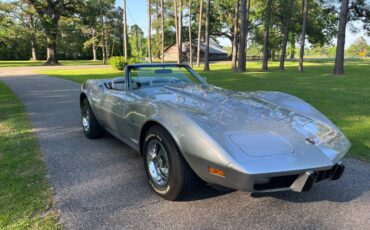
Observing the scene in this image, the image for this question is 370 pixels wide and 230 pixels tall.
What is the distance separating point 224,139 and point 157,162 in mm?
909

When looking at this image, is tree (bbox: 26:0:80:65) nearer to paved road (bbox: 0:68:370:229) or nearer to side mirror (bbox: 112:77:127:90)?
side mirror (bbox: 112:77:127:90)

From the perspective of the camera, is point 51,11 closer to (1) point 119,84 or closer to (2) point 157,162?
(1) point 119,84

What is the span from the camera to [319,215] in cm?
290

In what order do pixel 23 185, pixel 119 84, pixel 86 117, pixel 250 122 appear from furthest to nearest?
1. pixel 86 117
2. pixel 119 84
3. pixel 23 185
4. pixel 250 122

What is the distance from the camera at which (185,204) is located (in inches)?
122

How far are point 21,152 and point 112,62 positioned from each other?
83.8ft

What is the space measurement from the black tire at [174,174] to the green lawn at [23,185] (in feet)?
3.32

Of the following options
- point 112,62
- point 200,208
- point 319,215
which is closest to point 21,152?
point 200,208

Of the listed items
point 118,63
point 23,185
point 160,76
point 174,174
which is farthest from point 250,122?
point 118,63

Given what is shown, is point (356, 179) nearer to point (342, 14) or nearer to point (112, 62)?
point (342, 14)

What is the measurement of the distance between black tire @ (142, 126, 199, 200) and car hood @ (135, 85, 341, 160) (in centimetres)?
31

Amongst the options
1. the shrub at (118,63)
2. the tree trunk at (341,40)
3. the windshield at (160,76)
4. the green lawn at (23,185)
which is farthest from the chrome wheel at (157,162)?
the shrub at (118,63)

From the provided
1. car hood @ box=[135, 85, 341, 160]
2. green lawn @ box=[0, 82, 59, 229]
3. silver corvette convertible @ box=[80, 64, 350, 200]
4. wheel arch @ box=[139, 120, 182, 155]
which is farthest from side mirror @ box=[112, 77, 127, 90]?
green lawn @ box=[0, 82, 59, 229]

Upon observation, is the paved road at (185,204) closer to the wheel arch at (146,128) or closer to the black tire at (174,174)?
the black tire at (174,174)
